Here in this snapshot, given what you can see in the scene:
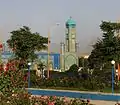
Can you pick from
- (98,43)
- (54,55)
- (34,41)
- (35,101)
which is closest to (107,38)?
(98,43)

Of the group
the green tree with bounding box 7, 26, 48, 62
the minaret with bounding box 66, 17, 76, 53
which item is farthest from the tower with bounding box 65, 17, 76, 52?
the green tree with bounding box 7, 26, 48, 62

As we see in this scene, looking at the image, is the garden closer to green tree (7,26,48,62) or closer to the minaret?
green tree (7,26,48,62)

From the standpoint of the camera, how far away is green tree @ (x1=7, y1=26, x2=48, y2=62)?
45.4m

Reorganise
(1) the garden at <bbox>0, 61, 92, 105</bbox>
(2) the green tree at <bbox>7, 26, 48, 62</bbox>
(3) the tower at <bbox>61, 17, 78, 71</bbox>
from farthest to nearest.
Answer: (3) the tower at <bbox>61, 17, 78, 71</bbox>, (2) the green tree at <bbox>7, 26, 48, 62</bbox>, (1) the garden at <bbox>0, 61, 92, 105</bbox>

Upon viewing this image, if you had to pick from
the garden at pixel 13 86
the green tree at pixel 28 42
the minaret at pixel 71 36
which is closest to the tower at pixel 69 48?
the minaret at pixel 71 36

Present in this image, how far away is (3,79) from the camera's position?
8.27 m

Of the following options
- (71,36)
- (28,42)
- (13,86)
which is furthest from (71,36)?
(13,86)

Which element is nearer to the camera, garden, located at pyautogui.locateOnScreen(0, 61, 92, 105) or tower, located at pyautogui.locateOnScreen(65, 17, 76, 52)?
garden, located at pyautogui.locateOnScreen(0, 61, 92, 105)

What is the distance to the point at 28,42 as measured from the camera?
153 ft

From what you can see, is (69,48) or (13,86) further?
(69,48)

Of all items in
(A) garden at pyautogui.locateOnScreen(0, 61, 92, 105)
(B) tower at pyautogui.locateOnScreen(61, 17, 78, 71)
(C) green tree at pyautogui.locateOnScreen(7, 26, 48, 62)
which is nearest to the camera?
(A) garden at pyautogui.locateOnScreen(0, 61, 92, 105)

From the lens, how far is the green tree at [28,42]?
45.4 metres

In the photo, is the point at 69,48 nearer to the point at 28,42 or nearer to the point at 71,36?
the point at 71,36

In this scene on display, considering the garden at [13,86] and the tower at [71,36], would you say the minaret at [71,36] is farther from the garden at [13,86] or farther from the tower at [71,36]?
the garden at [13,86]
